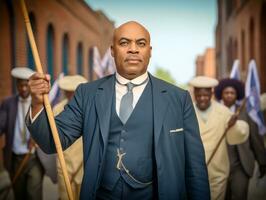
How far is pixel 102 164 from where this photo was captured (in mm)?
2666

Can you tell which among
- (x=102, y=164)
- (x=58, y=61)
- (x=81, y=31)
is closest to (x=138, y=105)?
(x=102, y=164)

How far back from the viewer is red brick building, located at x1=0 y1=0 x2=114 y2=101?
8392mm

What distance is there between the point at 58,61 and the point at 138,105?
9385 millimetres

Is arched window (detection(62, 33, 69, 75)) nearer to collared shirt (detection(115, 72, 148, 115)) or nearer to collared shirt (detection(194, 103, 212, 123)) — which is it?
collared shirt (detection(194, 103, 212, 123))

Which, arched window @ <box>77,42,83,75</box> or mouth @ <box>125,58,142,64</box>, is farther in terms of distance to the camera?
arched window @ <box>77,42,83,75</box>

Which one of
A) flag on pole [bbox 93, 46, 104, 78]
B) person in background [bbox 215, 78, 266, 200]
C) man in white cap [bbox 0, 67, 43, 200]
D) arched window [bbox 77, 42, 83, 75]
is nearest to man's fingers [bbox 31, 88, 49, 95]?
man in white cap [bbox 0, 67, 43, 200]

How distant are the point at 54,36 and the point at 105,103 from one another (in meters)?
9.18

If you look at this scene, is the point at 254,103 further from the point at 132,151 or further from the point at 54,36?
the point at 54,36

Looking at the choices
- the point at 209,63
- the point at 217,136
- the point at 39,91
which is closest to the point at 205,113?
the point at 217,136

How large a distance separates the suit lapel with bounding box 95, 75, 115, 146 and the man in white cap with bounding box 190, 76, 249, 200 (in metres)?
2.49

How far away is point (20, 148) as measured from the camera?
6012mm

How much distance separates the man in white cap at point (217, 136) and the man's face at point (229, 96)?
1239mm

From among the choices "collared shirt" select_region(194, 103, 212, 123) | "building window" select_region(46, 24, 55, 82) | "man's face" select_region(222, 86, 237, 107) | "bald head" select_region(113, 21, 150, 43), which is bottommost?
"collared shirt" select_region(194, 103, 212, 123)

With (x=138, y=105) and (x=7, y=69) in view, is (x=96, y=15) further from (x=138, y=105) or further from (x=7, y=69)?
(x=138, y=105)
